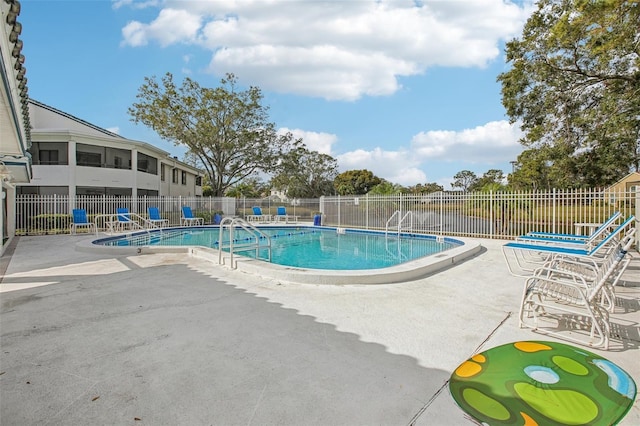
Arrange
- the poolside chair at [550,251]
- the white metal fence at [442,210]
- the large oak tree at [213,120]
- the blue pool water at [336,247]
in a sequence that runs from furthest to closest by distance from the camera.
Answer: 1. the large oak tree at [213,120]
2. the white metal fence at [442,210]
3. the blue pool water at [336,247]
4. the poolside chair at [550,251]

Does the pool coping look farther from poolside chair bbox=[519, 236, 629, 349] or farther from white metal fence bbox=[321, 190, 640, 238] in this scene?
white metal fence bbox=[321, 190, 640, 238]

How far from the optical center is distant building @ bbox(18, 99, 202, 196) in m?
18.2

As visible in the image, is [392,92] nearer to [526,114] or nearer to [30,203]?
[526,114]

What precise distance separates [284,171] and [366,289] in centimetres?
2754

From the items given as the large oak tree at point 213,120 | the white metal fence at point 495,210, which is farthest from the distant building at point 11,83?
the large oak tree at point 213,120

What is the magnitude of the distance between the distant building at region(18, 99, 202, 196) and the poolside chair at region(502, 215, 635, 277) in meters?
21.4

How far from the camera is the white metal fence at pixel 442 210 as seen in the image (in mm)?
10797

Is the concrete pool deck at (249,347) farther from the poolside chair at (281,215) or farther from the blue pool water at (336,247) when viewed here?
the poolside chair at (281,215)

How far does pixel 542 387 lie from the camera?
2375 mm

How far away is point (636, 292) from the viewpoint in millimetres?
4812

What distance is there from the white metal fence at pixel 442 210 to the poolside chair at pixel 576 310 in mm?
6388

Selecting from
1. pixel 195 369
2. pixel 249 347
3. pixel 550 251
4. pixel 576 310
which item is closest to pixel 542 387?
pixel 576 310

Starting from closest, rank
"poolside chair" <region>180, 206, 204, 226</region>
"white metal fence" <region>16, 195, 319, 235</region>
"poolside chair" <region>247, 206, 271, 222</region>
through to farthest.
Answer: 1. "white metal fence" <region>16, 195, 319, 235</region>
2. "poolside chair" <region>180, 206, 204, 226</region>
3. "poolside chair" <region>247, 206, 271, 222</region>

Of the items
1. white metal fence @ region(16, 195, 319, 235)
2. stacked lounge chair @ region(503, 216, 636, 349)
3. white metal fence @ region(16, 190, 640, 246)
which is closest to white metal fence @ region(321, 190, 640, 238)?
white metal fence @ region(16, 190, 640, 246)
